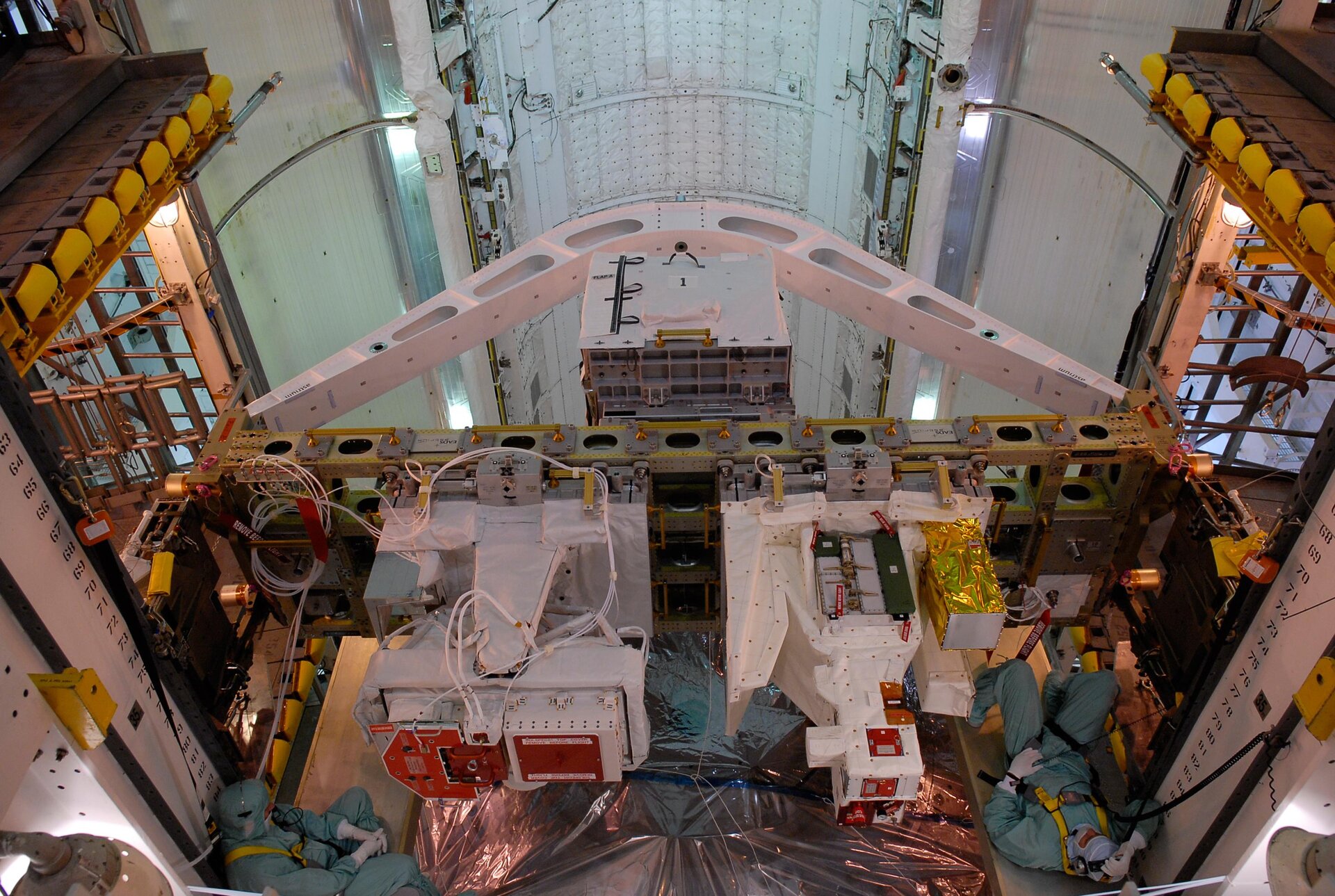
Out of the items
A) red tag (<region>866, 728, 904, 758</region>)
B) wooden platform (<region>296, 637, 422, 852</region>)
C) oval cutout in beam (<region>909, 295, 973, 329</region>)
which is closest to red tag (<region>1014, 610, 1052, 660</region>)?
red tag (<region>866, 728, 904, 758</region>)

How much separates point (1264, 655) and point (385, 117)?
7125 millimetres

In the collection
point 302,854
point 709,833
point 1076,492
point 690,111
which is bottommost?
point 709,833

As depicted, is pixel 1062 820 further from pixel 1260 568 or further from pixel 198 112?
pixel 198 112

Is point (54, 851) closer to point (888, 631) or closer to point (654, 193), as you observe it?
point (888, 631)

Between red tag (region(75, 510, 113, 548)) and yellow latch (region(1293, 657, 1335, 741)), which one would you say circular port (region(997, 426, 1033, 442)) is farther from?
red tag (region(75, 510, 113, 548))

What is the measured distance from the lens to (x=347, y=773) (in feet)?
18.6

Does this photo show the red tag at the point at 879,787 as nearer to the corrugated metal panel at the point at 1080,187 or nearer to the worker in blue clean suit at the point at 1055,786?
the worker in blue clean suit at the point at 1055,786

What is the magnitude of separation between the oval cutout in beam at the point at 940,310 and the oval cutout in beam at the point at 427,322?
10.3 feet

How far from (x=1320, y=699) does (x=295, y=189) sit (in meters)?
7.69

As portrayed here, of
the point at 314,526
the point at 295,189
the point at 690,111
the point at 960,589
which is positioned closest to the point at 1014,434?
the point at 960,589

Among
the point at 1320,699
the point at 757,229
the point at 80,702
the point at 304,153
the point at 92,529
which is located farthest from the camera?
the point at 757,229

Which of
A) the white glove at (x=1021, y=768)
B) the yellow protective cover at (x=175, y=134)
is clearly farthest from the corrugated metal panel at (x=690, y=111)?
the white glove at (x=1021, y=768)

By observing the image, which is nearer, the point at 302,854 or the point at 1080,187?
the point at 302,854

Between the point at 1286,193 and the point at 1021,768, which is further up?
the point at 1286,193
